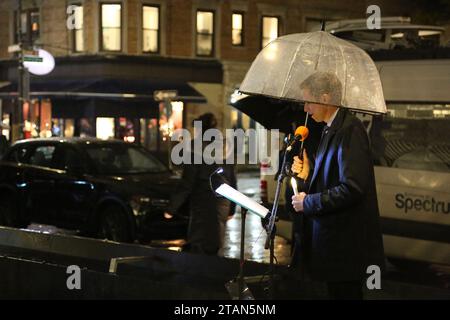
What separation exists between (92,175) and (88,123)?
17.5 metres

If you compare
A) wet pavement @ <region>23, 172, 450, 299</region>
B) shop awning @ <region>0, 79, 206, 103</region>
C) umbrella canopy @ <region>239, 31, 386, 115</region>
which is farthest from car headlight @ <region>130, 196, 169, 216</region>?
shop awning @ <region>0, 79, 206, 103</region>

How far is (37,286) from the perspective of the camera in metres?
5.75

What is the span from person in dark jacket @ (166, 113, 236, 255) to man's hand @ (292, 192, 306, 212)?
3.96 metres

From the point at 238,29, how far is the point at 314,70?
26.0 metres

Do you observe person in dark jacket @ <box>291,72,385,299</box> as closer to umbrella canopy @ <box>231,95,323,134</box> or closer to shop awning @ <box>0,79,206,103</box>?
umbrella canopy @ <box>231,95,323,134</box>

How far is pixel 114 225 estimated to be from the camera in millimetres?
10953

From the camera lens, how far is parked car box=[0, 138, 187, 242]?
10.7 meters

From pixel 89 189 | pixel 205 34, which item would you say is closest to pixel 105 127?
pixel 205 34

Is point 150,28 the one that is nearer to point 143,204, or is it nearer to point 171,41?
point 171,41

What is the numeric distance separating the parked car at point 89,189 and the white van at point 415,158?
118 inches

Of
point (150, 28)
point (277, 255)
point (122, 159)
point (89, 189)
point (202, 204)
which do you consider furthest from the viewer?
point (150, 28)

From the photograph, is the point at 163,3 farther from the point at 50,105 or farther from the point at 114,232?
the point at 114,232
